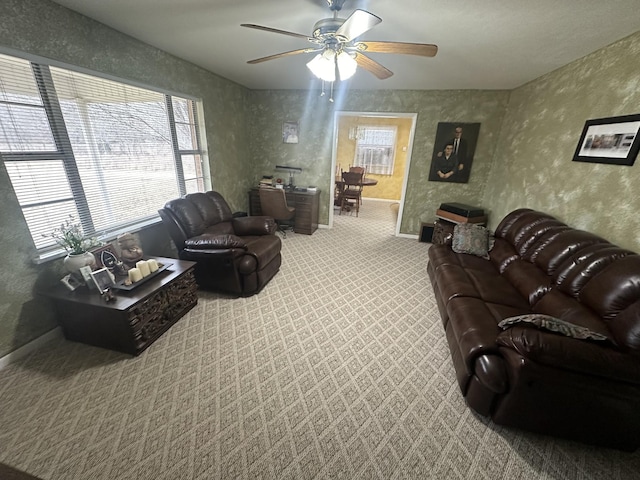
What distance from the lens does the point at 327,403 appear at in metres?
1.63

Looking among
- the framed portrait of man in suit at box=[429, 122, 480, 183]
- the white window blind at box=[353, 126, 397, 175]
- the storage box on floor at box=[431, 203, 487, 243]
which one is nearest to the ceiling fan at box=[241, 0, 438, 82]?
the storage box on floor at box=[431, 203, 487, 243]

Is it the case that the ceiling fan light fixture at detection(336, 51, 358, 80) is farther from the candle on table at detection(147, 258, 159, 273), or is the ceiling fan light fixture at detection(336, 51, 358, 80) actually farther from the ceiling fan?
the candle on table at detection(147, 258, 159, 273)

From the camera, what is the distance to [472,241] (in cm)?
288

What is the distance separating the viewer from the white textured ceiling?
1705mm

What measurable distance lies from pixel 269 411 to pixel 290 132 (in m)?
4.39

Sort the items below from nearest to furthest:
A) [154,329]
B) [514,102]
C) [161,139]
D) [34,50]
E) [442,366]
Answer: [34,50], [442,366], [154,329], [161,139], [514,102]

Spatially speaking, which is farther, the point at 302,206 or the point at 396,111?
the point at 302,206

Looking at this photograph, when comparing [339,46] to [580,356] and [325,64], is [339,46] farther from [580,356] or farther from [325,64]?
[580,356]

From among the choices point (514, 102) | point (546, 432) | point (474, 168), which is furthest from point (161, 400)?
point (514, 102)

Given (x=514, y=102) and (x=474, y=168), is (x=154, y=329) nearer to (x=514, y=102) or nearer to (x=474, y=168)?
(x=474, y=168)

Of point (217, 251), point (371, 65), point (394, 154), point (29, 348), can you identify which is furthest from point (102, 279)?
point (394, 154)

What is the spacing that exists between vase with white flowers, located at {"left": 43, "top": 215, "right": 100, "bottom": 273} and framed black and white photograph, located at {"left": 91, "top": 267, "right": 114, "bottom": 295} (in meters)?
0.12

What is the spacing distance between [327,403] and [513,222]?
8.74ft

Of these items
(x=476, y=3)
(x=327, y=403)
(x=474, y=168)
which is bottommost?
(x=327, y=403)
